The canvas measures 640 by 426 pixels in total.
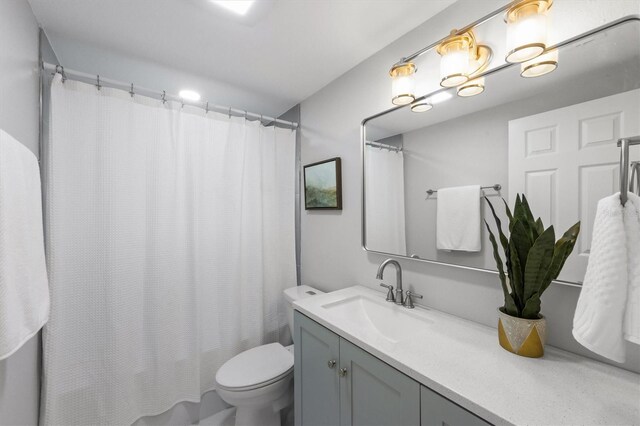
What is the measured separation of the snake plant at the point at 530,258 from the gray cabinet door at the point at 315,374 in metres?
0.69

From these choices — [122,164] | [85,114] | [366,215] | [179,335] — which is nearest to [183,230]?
[122,164]

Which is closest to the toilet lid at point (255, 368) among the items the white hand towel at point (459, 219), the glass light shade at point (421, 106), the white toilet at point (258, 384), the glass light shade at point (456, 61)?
the white toilet at point (258, 384)

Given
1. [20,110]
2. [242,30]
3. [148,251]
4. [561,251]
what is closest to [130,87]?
[20,110]

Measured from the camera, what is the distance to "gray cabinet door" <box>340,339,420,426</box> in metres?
0.83

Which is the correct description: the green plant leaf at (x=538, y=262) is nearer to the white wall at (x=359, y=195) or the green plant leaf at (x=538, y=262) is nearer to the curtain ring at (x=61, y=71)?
the white wall at (x=359, y=195)

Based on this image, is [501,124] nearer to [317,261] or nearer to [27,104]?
[317,261]

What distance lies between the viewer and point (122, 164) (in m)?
1.52

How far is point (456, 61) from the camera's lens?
1045 millimetres

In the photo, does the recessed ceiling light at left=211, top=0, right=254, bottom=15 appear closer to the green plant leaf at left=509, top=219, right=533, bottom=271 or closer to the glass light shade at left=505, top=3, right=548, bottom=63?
the glass light shade at left=505, top=3, right=548, bottom=63

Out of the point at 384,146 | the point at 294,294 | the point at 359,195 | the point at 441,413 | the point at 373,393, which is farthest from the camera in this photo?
the point at 294,294

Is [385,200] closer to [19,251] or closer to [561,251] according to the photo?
[561,251]

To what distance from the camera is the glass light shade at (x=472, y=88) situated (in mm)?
1076

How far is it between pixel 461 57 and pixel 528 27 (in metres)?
0.22

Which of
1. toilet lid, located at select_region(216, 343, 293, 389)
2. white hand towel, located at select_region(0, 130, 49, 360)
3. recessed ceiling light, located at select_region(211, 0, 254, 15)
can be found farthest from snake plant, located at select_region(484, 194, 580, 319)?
white hand towel, located at select_region(0, 130, 49, 360)
